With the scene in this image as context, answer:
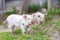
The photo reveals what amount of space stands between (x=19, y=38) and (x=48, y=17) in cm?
339

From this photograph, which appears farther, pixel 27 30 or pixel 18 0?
pixel 18 0

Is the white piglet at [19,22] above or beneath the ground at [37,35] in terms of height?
above

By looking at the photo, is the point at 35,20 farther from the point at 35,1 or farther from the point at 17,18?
the point at 35,1

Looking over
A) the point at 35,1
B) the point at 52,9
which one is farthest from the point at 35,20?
the point at 35,1

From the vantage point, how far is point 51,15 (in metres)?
8.55

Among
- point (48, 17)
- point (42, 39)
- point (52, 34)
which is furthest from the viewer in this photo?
point (48, 17)

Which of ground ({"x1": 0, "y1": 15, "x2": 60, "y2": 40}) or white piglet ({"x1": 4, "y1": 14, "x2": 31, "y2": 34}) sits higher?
white piglet ({"x1": 4, "y1": 14, "x2": 31, "y2": 34})

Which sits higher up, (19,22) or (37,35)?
(19,22)

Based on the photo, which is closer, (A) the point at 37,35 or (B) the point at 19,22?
(A) the point at 37,35

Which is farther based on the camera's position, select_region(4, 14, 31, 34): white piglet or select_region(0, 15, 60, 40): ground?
select_region(4, 14, 31, 34): white piglet

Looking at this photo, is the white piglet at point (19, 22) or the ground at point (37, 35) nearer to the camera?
the ground at point (37, 35)

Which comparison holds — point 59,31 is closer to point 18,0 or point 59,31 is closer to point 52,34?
point 52,34

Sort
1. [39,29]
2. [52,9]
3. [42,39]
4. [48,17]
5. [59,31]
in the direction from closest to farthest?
1. [42,39]
2. [59,31]
3. [39,29]
4. [48,17]
5. [52,9]

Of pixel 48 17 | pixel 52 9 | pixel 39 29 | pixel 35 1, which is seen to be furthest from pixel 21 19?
pixel 35 1
